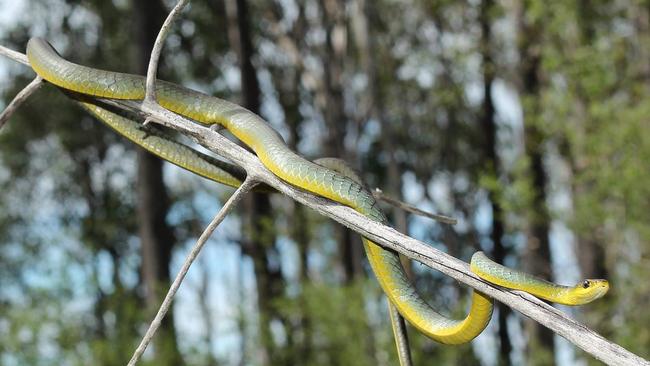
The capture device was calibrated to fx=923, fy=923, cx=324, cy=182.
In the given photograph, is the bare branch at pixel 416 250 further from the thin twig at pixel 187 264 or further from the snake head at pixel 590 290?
the snake head at pixel 590 290

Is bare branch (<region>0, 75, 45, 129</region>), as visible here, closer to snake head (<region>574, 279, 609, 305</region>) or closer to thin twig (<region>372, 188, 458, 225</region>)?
thin twig (<region>372, 188, 458, 225</region>)

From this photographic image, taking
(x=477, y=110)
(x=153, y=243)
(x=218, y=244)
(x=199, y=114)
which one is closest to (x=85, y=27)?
(x=218, y=244)

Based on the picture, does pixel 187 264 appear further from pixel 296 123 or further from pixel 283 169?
pixel 296 123

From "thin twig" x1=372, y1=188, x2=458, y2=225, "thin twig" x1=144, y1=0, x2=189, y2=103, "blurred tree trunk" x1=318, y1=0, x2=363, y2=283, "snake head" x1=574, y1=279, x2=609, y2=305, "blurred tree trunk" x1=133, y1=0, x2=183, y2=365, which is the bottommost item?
"snake head" x1=574, y1=279, x2=609, y2=305

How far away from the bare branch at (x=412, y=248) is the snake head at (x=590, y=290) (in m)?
0.27

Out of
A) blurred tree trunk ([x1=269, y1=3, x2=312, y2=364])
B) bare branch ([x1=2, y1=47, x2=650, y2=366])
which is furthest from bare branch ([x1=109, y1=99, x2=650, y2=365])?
blurred tree trunk ([x1=269, y1=3, x2=312, y2=364])

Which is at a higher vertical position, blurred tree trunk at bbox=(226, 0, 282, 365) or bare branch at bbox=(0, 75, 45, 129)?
blurred tree trunk at bbox=(226, 0, 282, 365)

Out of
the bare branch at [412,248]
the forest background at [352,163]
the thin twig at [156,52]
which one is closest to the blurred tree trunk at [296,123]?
the forest background at [352,163]

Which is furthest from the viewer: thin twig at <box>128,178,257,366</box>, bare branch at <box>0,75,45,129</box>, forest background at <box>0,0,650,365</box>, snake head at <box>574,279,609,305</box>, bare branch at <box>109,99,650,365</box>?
forest background at <box>0,0,650,365</box>

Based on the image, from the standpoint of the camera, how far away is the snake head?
2.19 m

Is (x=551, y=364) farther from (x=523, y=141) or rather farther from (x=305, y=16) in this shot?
(x=305, y=16)

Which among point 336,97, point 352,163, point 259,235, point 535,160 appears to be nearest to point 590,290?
point 352,163

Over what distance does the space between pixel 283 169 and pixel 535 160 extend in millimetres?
13813

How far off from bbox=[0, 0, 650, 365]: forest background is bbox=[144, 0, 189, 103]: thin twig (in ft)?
28.4
